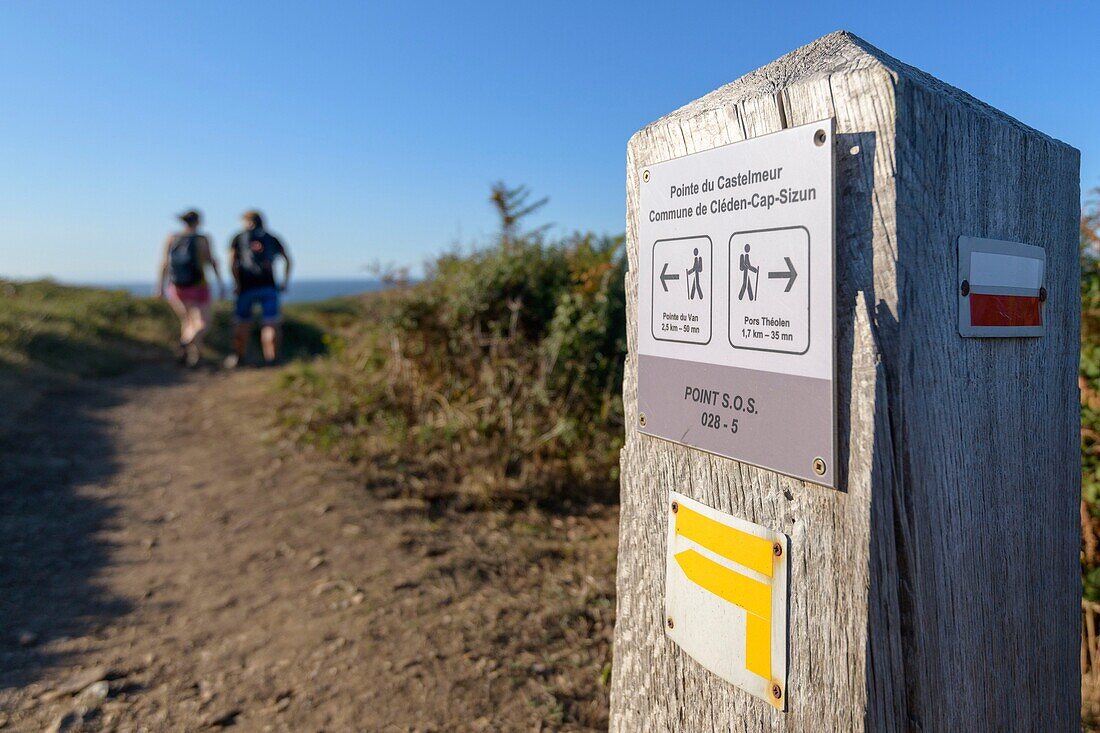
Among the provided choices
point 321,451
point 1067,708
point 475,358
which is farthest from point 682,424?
point 321,451

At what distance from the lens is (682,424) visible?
4.70ft

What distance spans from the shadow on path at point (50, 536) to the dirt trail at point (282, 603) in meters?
0.01

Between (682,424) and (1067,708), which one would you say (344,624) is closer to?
(682,424)

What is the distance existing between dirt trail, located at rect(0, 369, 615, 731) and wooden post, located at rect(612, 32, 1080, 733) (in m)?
1.32

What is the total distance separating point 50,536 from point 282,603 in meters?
1.56

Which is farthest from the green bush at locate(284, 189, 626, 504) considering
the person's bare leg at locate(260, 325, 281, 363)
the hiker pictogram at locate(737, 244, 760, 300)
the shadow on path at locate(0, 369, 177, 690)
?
the person's bare leg at locate(260, 325, 281, 363)

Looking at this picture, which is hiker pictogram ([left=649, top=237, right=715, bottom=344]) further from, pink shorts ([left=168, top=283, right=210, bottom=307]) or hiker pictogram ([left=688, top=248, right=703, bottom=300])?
pink shorts ([left=168, top=283, right=210, bottom=307])

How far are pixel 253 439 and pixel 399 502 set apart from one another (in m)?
1.76

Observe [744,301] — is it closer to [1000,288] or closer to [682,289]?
[682,289]

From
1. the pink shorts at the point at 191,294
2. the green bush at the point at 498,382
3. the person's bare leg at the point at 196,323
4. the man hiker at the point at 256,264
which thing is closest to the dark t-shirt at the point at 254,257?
the man hiker at the point at 256,264

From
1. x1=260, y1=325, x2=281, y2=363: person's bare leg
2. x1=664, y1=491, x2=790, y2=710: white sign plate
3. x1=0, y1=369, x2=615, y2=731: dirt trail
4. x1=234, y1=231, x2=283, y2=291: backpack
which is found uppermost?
x1=234, y1=231, x2=283, y2=291: backpack

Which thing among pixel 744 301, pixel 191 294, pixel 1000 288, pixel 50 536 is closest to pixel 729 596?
pixel 744 301

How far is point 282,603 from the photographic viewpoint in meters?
3.13

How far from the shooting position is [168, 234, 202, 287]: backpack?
8172 mm
